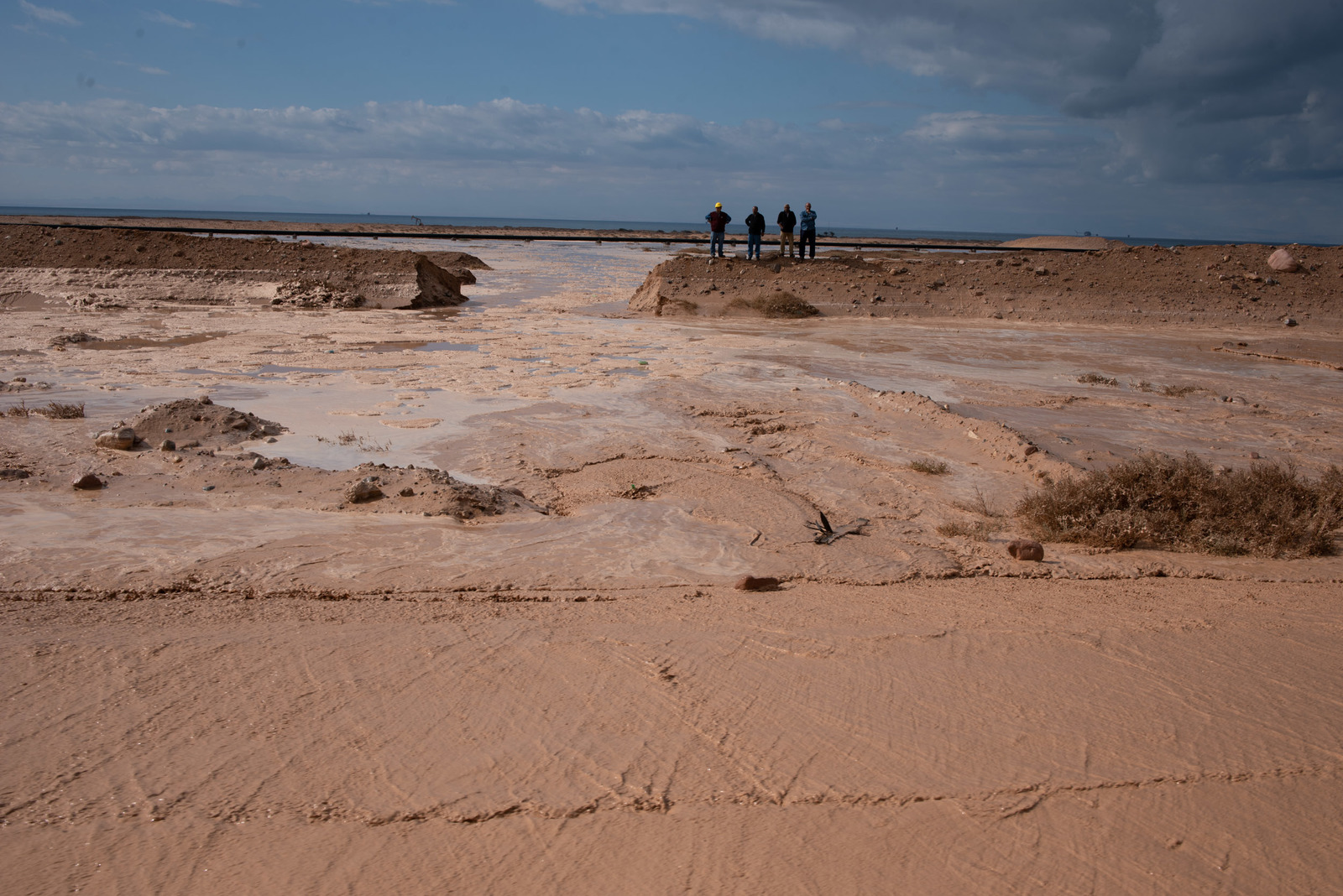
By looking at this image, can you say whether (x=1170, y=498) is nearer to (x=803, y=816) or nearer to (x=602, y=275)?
(x=803, y=816)

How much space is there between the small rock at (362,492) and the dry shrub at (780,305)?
14822mm

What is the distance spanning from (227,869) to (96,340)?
1472 centimetres

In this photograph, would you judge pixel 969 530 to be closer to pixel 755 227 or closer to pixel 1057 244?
pixel 755 227

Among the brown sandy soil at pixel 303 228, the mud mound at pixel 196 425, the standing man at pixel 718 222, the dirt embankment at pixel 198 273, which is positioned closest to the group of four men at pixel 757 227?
the standing man at pixel 718 222

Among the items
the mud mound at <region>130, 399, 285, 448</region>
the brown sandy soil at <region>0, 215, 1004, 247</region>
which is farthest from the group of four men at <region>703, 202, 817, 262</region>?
the brown sandy soil at <region>0, 215, 1004, 247</region>

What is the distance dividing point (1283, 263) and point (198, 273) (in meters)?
28.1

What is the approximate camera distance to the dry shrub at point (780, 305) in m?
20.0

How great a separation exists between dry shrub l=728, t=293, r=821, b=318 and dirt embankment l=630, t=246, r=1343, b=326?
28mm

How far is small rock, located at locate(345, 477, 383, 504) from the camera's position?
20.4 ft

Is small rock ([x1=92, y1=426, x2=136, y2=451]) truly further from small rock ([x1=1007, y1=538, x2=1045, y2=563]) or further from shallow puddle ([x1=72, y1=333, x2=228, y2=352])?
small rock ([x1=1007, y1=538, x2=1045, y2=563])

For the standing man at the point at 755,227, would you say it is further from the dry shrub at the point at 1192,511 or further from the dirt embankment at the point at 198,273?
the dry shrub at the point at 1192,511

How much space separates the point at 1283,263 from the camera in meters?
21.7

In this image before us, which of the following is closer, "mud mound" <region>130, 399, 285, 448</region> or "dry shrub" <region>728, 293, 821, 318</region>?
"mud mound" <region>130, 399, 285, 448</region>

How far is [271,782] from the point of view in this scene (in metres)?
3.00
